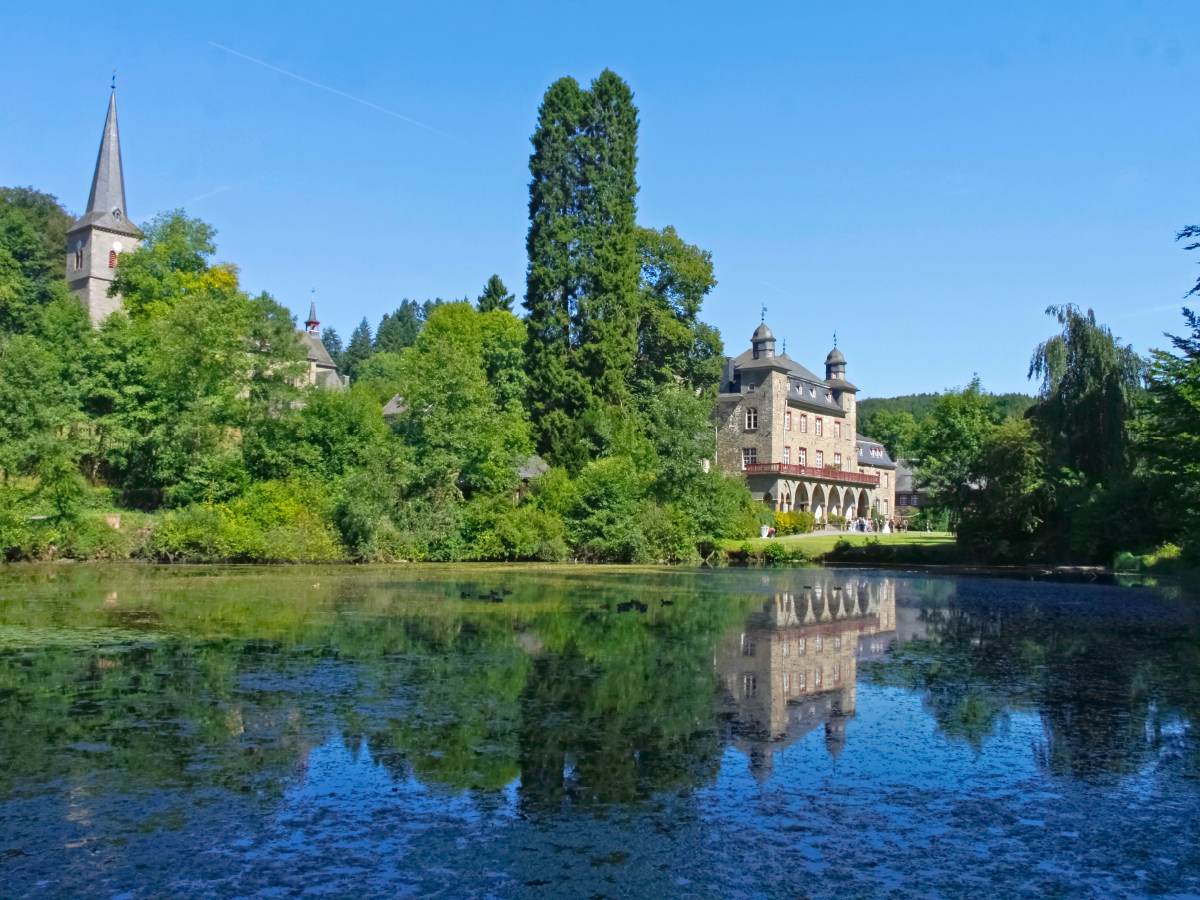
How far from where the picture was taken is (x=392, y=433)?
39938 millimetres

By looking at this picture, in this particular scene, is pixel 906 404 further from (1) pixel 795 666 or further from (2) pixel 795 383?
(1) pixel 795 666

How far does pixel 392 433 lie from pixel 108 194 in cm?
3524

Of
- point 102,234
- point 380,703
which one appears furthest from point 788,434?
point 380,703

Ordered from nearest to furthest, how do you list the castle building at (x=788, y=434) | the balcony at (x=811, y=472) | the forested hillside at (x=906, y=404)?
the balcony at (x=811, y=472) → the castle building at (x=788, y=434) → the forested hillside at (x=906, y=404)

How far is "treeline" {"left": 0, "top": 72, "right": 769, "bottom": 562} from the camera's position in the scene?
112 ft

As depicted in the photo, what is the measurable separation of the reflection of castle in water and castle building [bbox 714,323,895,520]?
39.7 meters

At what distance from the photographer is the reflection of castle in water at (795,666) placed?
9164 mm

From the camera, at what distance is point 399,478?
3722cm

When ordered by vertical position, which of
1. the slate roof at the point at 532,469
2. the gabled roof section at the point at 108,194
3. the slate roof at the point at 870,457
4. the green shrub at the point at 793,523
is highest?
the gabled roof section at the point at 108,194

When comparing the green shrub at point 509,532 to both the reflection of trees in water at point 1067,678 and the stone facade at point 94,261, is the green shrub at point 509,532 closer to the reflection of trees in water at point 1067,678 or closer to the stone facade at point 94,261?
the reflection of trees in water at point 1067,678

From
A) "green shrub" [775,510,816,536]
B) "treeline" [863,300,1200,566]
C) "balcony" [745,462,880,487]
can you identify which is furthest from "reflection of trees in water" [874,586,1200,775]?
"balcony" [745,462,880,487]

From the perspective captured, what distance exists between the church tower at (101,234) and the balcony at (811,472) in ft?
134

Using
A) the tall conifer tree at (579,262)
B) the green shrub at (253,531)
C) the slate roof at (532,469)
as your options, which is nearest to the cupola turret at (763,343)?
the tall conifer tree at (579,262)

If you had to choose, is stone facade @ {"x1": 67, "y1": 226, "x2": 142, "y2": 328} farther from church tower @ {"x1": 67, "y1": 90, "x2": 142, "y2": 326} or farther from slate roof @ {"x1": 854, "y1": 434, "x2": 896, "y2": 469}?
slate roof @ {"x1": 854, "y1": 434, "x2": 896, "y2": 469}
